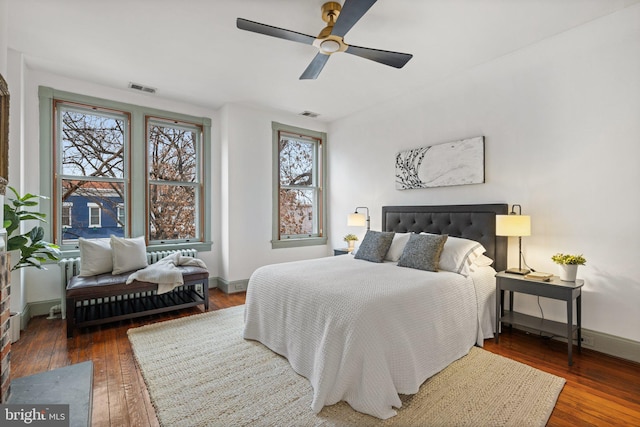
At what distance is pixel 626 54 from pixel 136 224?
17.5ft

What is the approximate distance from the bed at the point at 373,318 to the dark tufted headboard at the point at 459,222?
1 cm

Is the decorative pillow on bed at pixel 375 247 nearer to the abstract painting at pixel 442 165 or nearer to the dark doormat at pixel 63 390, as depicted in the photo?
the abstract painting at pixel 442 165

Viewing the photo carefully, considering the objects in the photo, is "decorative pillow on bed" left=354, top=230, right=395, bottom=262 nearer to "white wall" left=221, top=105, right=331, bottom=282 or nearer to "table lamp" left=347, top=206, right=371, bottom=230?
"table lamp" left=347, top=206, right=371, bottom=230

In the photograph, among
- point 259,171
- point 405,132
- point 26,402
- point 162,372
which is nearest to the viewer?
point 26,402

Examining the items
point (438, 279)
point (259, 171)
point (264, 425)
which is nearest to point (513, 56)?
point (438, 279)

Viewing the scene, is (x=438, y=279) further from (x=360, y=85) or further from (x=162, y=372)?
(x=360, y=85)

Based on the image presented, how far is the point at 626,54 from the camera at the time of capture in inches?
96.6

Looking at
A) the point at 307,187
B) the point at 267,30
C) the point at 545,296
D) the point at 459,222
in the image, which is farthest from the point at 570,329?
the point at 307,187

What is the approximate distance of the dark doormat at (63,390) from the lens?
5.80ft

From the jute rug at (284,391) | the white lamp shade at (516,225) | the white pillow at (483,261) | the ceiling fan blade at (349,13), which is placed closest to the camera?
the jute rug at (284,391)

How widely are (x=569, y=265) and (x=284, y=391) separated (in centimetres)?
246

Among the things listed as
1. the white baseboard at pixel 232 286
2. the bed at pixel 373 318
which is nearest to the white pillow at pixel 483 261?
the bed at pixel 373 318

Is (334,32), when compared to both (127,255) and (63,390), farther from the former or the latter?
(127,255)

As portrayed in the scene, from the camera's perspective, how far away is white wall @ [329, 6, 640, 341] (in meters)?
2.45
